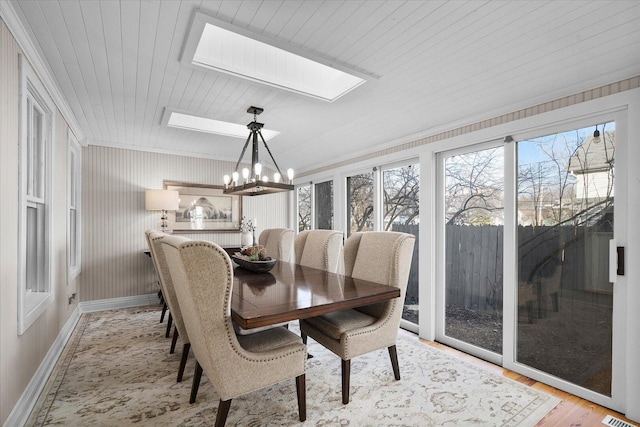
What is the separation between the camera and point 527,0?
1514 millimetres

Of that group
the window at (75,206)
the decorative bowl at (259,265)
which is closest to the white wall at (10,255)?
the decorative bowl at (259,265)

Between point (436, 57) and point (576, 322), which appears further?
point (576, 322)

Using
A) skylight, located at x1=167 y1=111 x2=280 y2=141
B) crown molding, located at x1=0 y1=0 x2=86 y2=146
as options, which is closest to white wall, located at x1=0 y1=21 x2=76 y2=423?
crown molding, located at x1=0 y1=0 x2=86 y2=146

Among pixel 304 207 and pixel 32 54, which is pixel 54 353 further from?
pixel 304 207

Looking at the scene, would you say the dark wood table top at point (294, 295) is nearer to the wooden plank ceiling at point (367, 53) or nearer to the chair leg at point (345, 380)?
the chair leg at point (345, 380)

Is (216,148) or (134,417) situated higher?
(216,148)

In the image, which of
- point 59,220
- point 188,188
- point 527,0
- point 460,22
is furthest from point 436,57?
point 188,188

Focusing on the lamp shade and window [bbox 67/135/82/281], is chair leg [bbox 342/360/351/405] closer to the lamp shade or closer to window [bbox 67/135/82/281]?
the lamp shade

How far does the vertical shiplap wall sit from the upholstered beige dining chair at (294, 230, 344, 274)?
7.82 ft

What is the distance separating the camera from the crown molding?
5.47 feet

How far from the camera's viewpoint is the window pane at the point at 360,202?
4320mm

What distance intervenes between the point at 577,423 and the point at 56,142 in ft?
14.7

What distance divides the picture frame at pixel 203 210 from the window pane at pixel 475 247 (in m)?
3.44

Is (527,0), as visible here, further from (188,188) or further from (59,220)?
(188,188)
